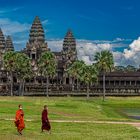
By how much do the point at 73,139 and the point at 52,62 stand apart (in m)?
133

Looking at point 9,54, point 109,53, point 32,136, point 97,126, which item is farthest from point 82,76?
point 32,136

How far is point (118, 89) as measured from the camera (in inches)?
7313

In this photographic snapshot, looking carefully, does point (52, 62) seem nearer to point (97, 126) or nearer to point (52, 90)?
point (52, 90)

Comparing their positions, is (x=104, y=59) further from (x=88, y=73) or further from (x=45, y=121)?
(x=45, y=121)

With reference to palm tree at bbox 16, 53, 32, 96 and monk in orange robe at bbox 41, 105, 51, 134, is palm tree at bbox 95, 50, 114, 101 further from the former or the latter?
monk in orange robe at bbox 41, 105, 51, 134

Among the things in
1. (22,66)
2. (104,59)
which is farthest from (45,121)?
(22,66)

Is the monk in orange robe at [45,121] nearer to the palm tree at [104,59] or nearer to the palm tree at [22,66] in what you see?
the palm tree at [104,59]

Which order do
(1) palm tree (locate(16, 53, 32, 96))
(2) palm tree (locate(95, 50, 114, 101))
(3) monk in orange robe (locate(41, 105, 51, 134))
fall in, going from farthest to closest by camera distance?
(1) palm tree (locate(16, 53, 32, 96))
(2) palm tree (locate(95, 50, 114, 101))
(3) monk in orange robe (locate(41, 105, 51, 134))

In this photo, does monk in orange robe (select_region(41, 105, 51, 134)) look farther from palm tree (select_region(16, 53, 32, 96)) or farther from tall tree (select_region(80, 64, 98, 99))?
palm tree (select_region(16, 53, 32, 96))

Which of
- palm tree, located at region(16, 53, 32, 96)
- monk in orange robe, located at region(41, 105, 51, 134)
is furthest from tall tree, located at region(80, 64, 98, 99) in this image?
monk in orange robe, located at region(41, 105, 51, 134)

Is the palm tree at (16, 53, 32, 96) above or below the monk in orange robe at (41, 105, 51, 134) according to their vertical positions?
above

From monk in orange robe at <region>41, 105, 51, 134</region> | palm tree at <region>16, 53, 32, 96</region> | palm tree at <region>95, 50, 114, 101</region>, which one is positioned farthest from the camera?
palm tree at <region>16, 53, 32, 96</region>

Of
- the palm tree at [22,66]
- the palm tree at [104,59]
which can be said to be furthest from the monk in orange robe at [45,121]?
the palm tree at [22,66]

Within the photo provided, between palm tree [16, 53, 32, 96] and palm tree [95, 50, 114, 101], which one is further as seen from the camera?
palm tree [16, 53, 32, 96]
